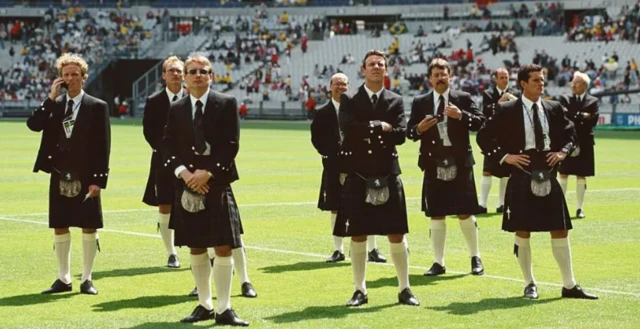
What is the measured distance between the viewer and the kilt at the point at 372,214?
11.1 meters

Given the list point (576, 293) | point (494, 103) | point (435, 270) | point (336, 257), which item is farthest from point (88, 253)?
point (494, 103)

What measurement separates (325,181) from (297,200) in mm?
7546

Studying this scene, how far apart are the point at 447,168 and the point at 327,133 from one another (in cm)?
185

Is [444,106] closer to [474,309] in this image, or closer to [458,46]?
[474,309]

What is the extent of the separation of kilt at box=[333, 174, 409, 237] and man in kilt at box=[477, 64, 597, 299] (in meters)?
1.21

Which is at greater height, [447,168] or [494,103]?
[494,103]

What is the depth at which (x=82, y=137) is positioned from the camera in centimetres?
1197

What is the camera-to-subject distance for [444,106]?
13500mm

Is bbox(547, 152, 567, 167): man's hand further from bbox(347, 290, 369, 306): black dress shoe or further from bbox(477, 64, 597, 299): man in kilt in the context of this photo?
bbox(347, 290, 369, 306): black dress shoe

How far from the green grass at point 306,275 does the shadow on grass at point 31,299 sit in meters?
0.01

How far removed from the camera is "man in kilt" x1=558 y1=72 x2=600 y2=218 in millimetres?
19203

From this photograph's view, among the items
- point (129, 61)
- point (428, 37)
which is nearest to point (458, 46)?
point (428, 37)

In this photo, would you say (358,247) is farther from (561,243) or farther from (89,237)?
(89,237)

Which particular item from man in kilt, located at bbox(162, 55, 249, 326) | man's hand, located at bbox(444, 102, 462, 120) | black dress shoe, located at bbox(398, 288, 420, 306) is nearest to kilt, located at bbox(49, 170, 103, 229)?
man in kilt, located at bbox(162, 55, 249, 326)
